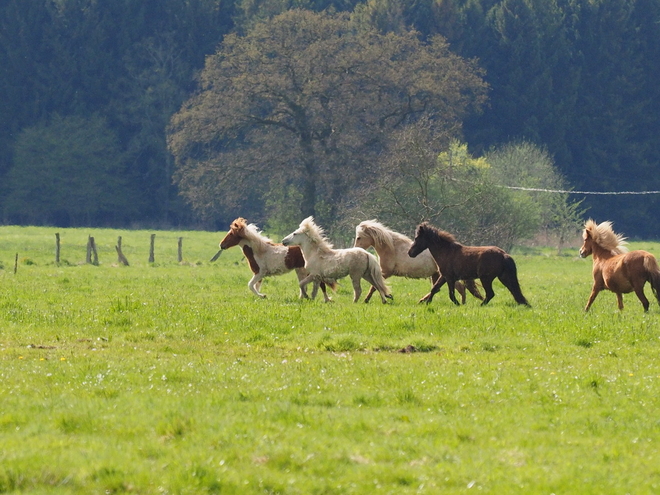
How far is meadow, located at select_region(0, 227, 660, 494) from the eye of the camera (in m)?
8.23

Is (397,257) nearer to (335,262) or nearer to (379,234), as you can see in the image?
(379,234)

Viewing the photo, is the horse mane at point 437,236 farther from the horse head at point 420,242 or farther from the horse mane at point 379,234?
the horse mane at point 379,234

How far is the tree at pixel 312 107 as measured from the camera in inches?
2254

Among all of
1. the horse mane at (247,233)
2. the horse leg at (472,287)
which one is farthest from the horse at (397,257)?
the horse mane at (247,233)

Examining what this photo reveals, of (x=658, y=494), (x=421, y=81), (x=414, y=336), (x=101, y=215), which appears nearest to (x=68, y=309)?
(x=414, y=336)

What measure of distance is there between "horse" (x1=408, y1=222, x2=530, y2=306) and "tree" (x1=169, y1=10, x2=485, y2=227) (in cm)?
3440

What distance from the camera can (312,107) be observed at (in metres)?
57.7

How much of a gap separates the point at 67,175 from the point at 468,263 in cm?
6515

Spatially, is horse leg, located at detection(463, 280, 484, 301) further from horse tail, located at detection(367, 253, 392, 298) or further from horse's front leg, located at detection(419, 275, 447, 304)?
horse tail, located at detection(367, 253, 392, 298)

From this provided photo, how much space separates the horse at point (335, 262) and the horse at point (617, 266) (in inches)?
164

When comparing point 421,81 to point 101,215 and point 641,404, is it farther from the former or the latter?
point 641,404

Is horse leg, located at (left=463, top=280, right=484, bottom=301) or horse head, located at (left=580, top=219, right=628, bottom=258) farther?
horse leg, located at (left=463, top=280, right=484, bottom=301)

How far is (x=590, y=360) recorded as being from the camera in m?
14.2

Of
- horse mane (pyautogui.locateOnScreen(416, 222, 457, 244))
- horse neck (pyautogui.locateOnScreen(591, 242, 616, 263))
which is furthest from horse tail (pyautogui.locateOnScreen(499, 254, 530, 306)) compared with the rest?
horse neck (pyautogui.locateOnScreen(591, 242, 616, 263))
